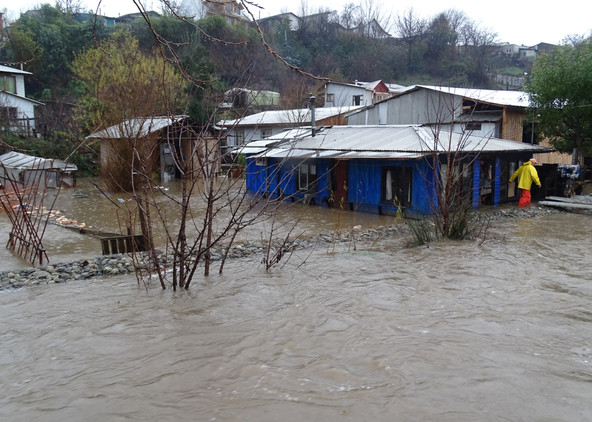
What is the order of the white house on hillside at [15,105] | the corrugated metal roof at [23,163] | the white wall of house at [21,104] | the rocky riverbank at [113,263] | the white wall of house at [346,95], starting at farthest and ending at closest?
1. the white wall of house at [346,95]
2. the white wall of house at [21,104]
3. the white house on hillside at [15,105]
4. the corrugated metal roof at [23,163]
5. the rocky riverbank at [113,263]

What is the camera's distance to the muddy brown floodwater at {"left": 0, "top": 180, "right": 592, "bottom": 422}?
3.83m

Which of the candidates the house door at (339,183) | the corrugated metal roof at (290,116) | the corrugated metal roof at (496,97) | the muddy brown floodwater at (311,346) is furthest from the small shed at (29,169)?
the corrugated metal roof at (496,97)

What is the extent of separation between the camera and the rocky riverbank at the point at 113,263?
25.8 ft

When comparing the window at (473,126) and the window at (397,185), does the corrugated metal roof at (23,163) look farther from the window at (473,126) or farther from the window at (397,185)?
the window at (473,126)

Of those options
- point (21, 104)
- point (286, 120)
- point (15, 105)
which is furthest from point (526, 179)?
point (21, 104)

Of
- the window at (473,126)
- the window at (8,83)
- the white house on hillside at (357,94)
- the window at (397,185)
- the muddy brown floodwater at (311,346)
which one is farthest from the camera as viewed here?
the white house on hillside at (357,94)

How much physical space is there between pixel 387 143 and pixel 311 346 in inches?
432

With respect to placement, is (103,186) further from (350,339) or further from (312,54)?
(312,54)

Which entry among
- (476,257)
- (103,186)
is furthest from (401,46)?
(476,257)

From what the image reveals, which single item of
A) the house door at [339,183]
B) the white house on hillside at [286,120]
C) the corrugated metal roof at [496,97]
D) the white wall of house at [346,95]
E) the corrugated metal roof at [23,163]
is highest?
the white wall of house at [346,95]

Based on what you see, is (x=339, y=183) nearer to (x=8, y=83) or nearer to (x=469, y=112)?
(x=469, y=112)

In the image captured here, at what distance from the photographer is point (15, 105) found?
94.6ft

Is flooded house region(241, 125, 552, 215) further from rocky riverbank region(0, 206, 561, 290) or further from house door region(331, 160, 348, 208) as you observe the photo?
rocky riverbank region(0, 206, 561, 290)

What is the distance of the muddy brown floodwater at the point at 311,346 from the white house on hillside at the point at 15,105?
22.3 m
